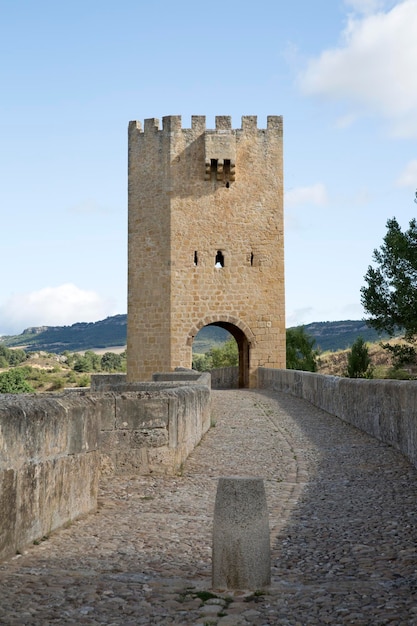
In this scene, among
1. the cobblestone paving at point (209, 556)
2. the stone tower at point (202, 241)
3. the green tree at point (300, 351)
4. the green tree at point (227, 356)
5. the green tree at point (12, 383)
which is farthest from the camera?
the green tree at point (227, 356)

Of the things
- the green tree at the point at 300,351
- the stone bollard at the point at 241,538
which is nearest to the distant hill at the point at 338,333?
the green tree at the point at 300,351

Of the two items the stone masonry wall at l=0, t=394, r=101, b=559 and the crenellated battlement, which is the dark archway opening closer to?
the crenellated battlement

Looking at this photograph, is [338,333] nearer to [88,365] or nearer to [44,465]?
[88,365]

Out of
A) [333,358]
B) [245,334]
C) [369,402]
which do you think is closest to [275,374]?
[245,334]

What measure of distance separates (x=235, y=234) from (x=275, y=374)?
19.7ft

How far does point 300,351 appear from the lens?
137ft

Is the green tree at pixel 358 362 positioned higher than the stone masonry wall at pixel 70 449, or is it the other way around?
the green tree at pixel 358 362

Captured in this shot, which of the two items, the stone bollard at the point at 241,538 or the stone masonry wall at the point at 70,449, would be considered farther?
the stone masonry wall at the point at 70,449

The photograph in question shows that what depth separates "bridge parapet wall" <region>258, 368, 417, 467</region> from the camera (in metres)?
8.95

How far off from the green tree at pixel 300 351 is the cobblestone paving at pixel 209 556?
31.8m

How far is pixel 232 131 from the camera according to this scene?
28.1 m

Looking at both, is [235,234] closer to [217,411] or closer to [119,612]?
[217,411]

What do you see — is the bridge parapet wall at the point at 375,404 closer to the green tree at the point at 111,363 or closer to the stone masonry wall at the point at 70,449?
the stone masonry wall at the point at 70,449

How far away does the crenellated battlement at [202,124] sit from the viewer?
27.9 meters
